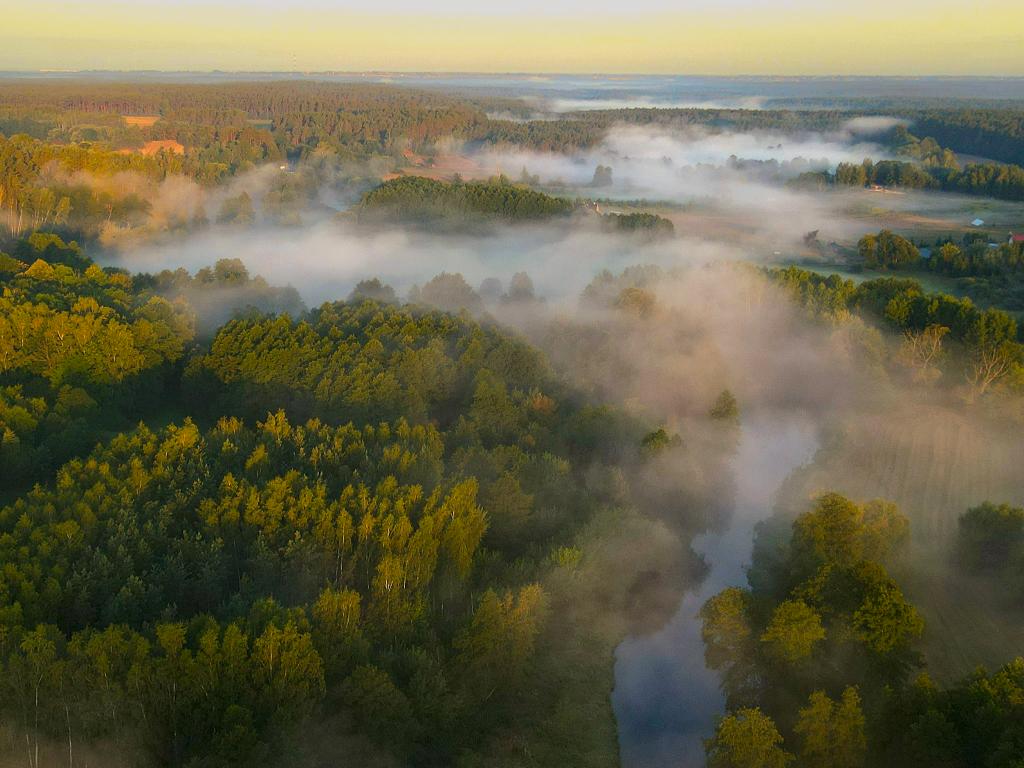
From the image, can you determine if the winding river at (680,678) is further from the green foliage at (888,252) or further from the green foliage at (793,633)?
the green foliage at (888,252)

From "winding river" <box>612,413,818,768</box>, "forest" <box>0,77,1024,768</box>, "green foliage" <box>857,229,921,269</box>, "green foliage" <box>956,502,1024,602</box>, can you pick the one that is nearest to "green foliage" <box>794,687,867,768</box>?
"forest" <box>0,77,1024,768</box>

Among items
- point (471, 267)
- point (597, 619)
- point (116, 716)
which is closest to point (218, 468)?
point (116, 716)

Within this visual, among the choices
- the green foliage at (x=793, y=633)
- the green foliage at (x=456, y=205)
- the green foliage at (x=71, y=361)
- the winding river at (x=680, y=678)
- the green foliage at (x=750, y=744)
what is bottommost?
the winding river at (x=680, y=678)

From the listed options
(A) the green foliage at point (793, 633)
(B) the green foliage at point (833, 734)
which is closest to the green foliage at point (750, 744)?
(B) the green foliage at point (833, 734)

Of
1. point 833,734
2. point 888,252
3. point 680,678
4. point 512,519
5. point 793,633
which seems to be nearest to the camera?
point 833,734

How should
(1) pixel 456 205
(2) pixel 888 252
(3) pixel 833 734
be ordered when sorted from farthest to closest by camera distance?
(1) pixel 456 205 → (2) pixel 888 252 → (3) pixel 833 734

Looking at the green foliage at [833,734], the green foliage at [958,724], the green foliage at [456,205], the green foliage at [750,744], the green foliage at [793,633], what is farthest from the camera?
the green foliage at [456,205]

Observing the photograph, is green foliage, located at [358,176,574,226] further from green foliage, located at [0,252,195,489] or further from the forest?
green foliage, located at [0,252,195,489]

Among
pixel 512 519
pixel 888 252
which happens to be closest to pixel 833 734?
pixel 512 519

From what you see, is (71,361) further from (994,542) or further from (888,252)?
(888,252)
